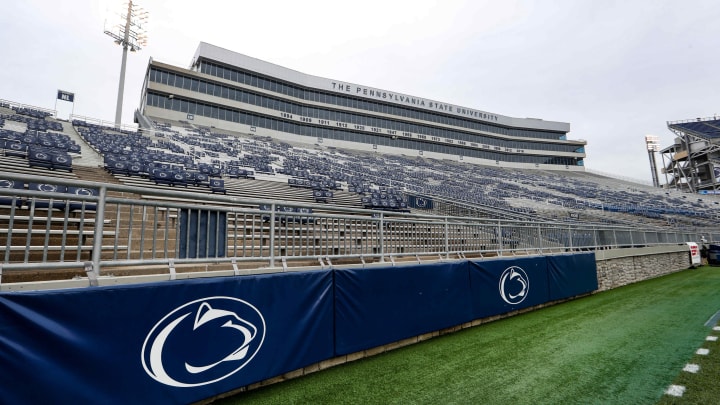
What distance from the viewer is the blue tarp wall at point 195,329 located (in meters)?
2.53

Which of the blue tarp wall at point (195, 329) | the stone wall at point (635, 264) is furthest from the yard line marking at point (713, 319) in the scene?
the blue tarp wall at point (195, 329)

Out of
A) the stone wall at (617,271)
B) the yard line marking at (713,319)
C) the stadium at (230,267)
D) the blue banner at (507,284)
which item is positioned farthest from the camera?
the blue banner at (507,284)

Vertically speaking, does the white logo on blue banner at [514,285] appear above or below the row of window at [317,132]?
below

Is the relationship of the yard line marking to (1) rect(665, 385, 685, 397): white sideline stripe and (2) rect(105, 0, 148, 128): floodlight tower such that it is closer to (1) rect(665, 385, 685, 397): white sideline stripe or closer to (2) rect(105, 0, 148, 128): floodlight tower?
(1) rect(665, 385, 685, 397): white sideline stripe

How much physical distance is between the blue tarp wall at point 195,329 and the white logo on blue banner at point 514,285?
7.11ft

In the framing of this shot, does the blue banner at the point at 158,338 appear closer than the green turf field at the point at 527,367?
Yes

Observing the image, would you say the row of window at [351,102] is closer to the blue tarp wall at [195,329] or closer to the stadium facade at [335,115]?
the stadium facade at [335,115]

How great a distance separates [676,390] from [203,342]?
518cm

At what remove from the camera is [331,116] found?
152 feet

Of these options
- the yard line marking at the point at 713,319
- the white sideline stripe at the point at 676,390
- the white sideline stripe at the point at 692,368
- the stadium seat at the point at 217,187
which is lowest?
the white sideline stripe at the point at 676,390

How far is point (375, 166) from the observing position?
3572cm

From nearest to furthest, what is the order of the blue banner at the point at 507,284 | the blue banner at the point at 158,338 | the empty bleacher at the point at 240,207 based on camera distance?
the blue banner at the point at 158,338 < the empty bleacher at the point at 240,207 < the blue banner at the point at 507,284

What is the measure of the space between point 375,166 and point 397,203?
65.0 ft


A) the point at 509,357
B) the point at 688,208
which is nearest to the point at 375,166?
the point at 509,357
